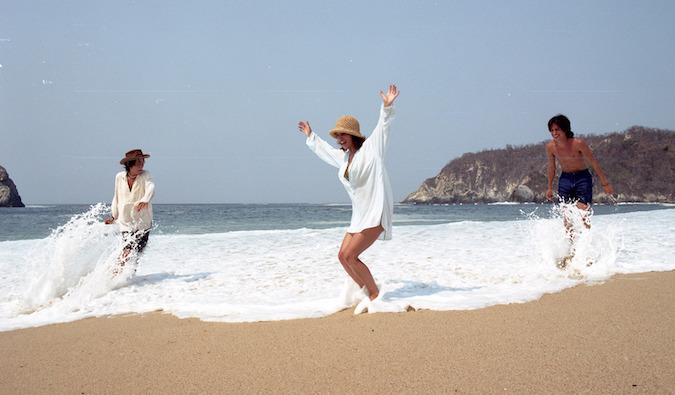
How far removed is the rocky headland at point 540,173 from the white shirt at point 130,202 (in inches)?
2458

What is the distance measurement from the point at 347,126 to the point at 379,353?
1948 mm

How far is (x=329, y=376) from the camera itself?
8.19 ft

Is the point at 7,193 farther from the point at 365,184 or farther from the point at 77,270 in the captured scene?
the point at 365,184

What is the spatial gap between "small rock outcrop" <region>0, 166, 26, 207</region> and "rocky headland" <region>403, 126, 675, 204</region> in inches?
2654

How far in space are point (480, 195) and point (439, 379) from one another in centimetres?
8156

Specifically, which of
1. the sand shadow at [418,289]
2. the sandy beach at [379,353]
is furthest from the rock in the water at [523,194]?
the sandy beach at [379,353]

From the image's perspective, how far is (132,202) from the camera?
19.0 ft

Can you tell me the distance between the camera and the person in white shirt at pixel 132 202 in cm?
578

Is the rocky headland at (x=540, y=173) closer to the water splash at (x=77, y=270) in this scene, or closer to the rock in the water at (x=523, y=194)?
the rock in the water at (x=523, y=194)

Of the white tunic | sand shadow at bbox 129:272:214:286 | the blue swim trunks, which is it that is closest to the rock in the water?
the blue swim trunks

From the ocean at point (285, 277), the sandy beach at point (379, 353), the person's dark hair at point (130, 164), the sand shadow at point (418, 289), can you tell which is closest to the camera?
the sandy beach at point (379, 353)

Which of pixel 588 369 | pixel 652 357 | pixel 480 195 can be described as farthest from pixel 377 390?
pixel 480 195

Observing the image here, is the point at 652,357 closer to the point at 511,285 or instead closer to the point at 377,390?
the point at 377,390

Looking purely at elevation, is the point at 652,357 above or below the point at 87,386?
above
